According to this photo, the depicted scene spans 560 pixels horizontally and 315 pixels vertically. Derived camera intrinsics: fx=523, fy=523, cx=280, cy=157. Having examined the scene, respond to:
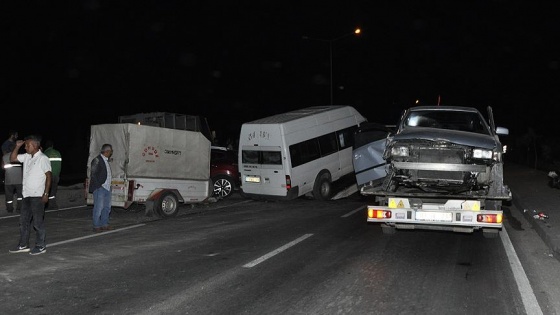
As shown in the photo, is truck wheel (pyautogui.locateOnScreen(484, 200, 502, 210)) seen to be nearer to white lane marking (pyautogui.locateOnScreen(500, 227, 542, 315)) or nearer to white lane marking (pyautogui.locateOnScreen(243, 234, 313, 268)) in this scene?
white lane marking (pyautogui.locateOnScreen(500, 227, 542, 315))

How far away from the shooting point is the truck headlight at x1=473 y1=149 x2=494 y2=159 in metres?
8.45

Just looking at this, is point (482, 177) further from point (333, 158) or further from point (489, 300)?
point (333, 158)

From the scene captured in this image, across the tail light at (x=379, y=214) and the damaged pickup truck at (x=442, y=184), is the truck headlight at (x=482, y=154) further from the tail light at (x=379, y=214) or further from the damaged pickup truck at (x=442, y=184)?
the tail light at (x=379, y=214)

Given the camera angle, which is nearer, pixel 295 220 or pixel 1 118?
pixel 295 220

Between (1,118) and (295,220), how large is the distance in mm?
23410

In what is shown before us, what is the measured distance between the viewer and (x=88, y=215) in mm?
13094

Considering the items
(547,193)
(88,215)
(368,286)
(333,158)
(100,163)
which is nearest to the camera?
(368,286)

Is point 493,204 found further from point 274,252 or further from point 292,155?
point 292,155

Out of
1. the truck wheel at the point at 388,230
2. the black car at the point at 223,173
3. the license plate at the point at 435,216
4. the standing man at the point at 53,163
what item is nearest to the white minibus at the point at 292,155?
A: the black car at the point at 223,173

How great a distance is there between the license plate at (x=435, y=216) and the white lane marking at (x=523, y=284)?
1.08 metres

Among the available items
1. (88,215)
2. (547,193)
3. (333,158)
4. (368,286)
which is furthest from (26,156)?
(547,193)

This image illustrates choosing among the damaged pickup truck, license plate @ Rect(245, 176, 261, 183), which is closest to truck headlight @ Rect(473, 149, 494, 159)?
the damaged pickup truck

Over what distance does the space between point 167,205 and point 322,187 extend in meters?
5.97

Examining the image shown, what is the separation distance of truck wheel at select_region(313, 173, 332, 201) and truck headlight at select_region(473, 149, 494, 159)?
8.75m
